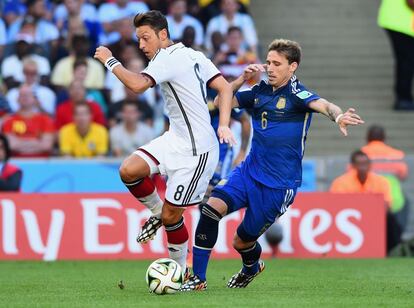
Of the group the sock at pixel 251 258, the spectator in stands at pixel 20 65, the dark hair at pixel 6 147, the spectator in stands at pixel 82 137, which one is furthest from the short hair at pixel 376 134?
the sock at pixel 251 258

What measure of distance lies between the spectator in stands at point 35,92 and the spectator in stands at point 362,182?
15.3 feet

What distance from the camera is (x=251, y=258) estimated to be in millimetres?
10883

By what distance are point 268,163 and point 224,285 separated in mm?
1391

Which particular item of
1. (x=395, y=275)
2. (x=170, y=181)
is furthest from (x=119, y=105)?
(x=170, y=181)

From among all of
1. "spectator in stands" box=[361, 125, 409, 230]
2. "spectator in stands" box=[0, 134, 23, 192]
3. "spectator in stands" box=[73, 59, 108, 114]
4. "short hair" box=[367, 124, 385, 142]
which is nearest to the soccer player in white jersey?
"spectator in stands" box=[0, 134, 23, 192]

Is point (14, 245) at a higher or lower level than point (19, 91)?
lower

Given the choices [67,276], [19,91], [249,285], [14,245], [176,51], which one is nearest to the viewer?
[176,51]

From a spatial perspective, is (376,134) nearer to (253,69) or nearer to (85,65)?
(85,65)

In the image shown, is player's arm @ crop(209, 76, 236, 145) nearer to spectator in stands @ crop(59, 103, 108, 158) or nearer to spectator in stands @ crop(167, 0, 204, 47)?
spectator in stands @ crop(59, 103, 108, 158)

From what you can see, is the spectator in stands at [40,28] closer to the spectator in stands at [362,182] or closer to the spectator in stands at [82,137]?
the spectator in stands at [82,137]

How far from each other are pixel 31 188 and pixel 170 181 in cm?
657

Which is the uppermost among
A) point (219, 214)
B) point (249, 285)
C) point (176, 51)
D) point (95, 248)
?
point (176, 51)

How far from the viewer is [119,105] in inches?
731

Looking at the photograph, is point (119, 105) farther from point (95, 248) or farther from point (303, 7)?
point (303, 7)
